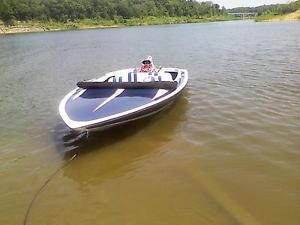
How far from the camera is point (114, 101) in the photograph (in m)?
9.53

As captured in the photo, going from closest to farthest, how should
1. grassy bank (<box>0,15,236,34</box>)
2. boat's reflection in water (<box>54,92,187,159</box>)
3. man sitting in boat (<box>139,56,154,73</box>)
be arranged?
boat's reflection in water (<box>54,92,187,159</box>) → man sitting in boat (<box>139,56,154,73</box>) → grassy bank (<box>0,15,236,34</box>)

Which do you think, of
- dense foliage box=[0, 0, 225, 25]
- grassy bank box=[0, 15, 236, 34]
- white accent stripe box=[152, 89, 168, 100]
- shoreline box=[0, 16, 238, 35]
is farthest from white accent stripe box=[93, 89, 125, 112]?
dense foliage box=[0, 0, 225, 25]

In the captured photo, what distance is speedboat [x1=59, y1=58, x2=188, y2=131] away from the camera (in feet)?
28.0

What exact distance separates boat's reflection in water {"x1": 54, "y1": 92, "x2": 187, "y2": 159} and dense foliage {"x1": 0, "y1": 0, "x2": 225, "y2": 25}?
89.5 metres

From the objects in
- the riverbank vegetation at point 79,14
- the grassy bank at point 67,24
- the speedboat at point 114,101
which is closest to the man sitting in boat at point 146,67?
the speedboat at point 114,101

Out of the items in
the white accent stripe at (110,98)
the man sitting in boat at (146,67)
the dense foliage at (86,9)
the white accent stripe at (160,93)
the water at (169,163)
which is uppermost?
the dense foliage at (86,9)

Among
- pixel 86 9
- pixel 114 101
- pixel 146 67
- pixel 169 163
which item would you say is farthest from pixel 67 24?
pixel 169 163

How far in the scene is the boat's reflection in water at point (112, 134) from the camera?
8.88 metres

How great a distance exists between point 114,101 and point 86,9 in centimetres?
11491

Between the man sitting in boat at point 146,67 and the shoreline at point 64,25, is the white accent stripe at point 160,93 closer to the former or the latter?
the man sitting in boat at point 146,67

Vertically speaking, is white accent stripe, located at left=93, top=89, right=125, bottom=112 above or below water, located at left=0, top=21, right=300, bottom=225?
above

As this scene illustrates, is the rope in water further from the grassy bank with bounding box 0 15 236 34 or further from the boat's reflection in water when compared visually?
the grassy bank with bounding box 0 15 236 34

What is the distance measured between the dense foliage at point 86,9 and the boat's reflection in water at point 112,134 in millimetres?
89508

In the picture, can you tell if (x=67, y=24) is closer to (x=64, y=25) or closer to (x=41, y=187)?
(x=64, y=25)
